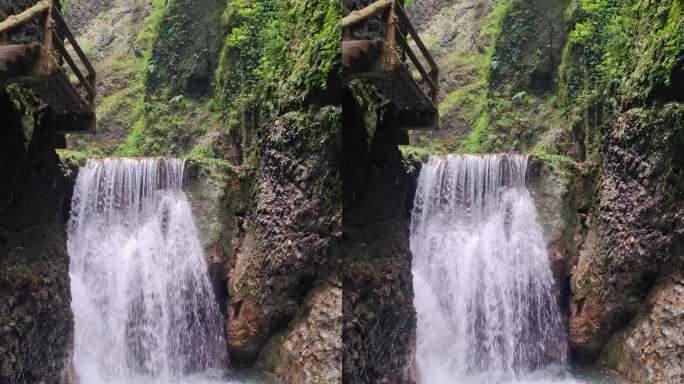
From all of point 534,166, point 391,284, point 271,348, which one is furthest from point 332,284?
point 534,166

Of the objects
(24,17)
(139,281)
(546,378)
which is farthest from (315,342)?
(24,17)

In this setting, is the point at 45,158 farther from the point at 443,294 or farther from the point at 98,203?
the point at 443,294

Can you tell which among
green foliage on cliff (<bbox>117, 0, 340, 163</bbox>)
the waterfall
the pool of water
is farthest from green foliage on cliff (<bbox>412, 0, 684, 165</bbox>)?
green foliage on cliff (<bbox>117, 0, 340, 163</bbox>)

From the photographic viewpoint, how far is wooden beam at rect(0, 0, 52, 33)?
6.24 metres

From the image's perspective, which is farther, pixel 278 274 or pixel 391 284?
pixel 278 274

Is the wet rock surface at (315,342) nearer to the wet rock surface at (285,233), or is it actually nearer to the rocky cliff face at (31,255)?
the wet rock surface at (285,233)

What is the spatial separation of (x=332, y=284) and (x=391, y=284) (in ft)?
3.12

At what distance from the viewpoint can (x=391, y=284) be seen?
9445 mm

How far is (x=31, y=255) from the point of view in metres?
8.73

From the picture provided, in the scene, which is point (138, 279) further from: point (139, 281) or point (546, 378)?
point (546, 378)

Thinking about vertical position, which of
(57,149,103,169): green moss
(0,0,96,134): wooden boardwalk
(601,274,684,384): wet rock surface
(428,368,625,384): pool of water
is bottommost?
(428,368,625,384): pool of water

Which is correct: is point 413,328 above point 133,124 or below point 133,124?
below

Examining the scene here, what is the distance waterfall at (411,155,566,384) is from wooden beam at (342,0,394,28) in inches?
275

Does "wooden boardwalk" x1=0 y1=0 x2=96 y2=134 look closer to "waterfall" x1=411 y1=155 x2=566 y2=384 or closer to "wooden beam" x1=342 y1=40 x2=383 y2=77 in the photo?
"wooden beam" x1=342 y1=40 x2=383 y2=77
